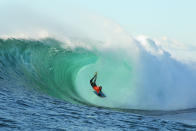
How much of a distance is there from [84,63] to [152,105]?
5126 millimetres

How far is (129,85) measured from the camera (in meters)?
16.6

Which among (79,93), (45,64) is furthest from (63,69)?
(79,93)

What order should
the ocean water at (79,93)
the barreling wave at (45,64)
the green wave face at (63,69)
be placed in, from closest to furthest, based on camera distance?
the ocean water at (79,93)
the barreling wave at (45,64)
the green wave face at (63,69)

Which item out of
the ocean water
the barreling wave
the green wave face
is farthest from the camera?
the green wave face

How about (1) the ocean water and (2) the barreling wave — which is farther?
(2) the barreling wave

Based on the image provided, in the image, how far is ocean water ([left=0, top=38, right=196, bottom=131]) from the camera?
8586 millimetres

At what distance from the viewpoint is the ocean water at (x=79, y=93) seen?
8.59 metres

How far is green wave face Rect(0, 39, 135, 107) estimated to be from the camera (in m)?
14.5

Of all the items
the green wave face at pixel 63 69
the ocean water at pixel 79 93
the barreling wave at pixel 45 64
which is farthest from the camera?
the green wave face at pixel 63 69

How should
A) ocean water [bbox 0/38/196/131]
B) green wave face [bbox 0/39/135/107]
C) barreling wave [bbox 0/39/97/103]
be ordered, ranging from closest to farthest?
ocean water [bbox 0/38/196/131]
barreling wave [bbox 0/39/97/103]
green wave face [bbox 0/39/135/107]

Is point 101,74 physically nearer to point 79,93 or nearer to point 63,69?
point 63,69

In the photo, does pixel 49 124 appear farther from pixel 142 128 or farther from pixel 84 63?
pixel 84 63

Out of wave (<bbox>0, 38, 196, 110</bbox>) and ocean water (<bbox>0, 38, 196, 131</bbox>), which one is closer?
ocean water (<bbox>0, 38, 196, 131</bbox>)

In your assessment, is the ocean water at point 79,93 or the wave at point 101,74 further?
the wave at point 101,74
